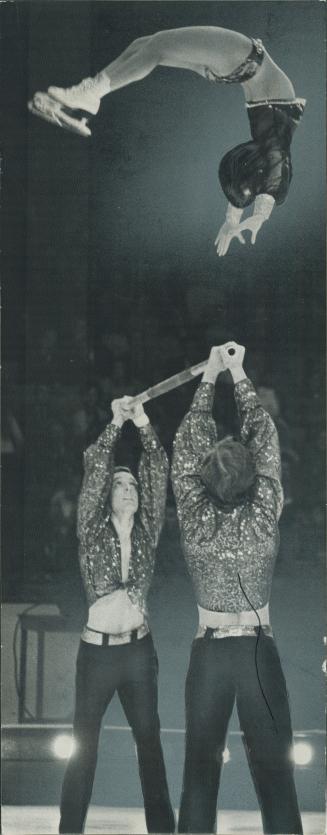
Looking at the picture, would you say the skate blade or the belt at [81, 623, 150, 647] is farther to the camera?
the skate blade

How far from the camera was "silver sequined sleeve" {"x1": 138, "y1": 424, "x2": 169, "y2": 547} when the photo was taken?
3746 millimetres

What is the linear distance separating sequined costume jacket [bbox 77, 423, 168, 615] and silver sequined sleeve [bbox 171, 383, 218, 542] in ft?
0.19

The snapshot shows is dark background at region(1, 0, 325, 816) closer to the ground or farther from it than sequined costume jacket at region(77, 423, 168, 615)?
farther from it

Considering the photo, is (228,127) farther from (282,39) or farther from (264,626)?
(264,626)

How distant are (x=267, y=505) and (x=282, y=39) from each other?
1.65 meters

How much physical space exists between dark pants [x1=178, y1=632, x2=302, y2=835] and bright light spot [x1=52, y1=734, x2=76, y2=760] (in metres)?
0.41

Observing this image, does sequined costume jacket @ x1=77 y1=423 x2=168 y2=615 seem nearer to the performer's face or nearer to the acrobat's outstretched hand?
the performer's face

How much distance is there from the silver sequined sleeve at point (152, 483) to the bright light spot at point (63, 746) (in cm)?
75

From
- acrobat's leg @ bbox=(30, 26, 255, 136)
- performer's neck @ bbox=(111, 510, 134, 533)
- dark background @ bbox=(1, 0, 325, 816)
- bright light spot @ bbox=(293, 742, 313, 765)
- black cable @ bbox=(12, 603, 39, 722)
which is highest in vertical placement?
A: acrobat's leg @ bbox=(30, 26, 255, 136)

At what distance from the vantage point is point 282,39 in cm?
379

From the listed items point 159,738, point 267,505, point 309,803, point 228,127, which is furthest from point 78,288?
point 309,803

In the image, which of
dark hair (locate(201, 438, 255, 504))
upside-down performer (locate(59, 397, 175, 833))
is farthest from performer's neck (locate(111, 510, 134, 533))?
dark hair (locate(201, 438, 255, 504))

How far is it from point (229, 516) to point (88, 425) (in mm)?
590

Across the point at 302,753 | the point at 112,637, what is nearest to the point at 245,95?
the point at 112,637
